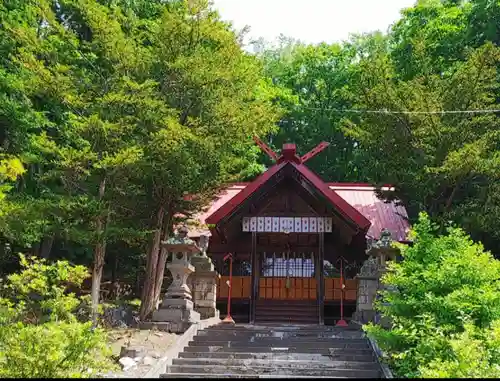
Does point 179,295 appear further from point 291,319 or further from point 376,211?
point 376,211

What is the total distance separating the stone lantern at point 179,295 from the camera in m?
11.9

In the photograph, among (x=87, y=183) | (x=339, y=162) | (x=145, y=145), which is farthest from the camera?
(x=339, y=162)

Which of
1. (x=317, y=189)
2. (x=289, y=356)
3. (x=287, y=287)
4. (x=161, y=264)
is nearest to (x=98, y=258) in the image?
(x=161, y=264)

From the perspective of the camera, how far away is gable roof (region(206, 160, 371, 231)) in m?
15.2

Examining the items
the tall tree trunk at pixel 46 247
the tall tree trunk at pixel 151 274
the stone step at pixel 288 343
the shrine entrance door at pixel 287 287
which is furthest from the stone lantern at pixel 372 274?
the tall tree trunk at pixel 46 247

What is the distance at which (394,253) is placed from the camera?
12992 mm

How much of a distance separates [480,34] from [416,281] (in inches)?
510

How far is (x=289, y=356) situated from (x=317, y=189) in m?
6.64

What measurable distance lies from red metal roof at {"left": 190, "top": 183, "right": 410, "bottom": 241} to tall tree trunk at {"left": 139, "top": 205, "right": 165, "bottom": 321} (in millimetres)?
3540

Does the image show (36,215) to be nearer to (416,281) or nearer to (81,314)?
(81,314)

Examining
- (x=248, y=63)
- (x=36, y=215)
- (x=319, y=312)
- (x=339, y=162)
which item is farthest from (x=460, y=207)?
(x=339, y=162)

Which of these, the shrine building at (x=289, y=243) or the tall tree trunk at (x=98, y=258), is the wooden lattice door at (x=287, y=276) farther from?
the tall tree trunk at (x=98, y=258)

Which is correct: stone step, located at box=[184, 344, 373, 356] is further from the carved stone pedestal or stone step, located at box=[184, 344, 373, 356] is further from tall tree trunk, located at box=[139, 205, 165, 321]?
the carved stone pedestal

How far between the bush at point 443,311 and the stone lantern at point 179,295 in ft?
16.4
